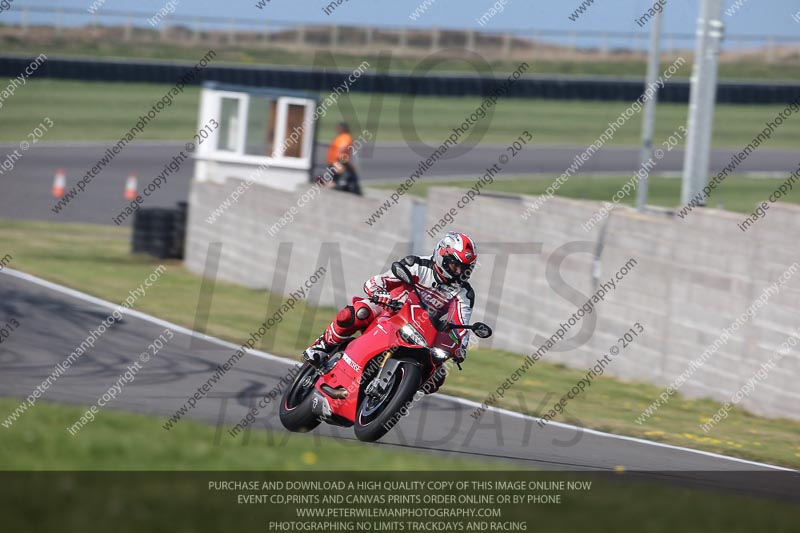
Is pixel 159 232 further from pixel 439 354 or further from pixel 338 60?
pixel 338 60

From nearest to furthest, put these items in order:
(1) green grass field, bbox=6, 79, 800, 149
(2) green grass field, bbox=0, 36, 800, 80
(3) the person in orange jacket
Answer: (3) the person in orange jacket, (1) green grass field, bbox=6, 79, 800, 149, (2) green grass field, bbox=0, 36, 800, 80

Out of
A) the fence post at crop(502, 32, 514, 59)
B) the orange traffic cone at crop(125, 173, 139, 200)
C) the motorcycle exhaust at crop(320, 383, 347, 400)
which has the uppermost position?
the fence post at crop(502, 32, 514, 59)

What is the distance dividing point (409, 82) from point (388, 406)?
38.4m

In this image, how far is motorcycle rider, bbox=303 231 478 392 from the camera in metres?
9.22

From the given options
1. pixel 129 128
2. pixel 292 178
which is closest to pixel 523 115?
pixel 129 128

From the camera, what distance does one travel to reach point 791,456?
34.3 ft

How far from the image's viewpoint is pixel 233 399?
36.5 feet

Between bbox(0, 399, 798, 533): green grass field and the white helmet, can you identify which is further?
the white helmet

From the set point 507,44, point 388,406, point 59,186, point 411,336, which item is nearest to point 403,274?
point 411,336

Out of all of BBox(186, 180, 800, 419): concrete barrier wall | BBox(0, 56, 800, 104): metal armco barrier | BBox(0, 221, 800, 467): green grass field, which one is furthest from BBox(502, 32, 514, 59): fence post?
BBox(186, 180, 800, 419): concrete barrier wall

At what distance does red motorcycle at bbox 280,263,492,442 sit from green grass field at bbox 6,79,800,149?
31028 mm

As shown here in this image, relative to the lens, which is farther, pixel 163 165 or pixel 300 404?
pixel 163 165

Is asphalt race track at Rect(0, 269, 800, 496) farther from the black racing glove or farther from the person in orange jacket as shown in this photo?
the person in orange jacket

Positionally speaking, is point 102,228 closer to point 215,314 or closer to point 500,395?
point 215,314
